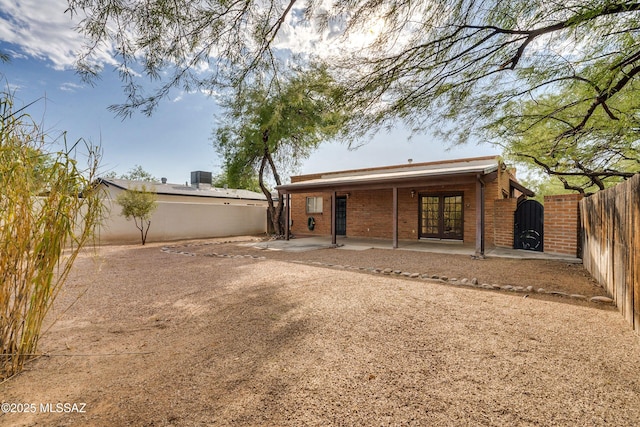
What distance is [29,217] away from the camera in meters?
1.97

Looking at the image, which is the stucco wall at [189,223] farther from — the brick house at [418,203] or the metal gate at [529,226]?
the metal gate at [529,226]

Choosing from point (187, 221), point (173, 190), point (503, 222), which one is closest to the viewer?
point (503, 222)

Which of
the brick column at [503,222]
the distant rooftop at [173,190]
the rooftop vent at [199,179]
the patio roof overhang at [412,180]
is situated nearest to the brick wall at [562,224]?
the brick column at [503,222]

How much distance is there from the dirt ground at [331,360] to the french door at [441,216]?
6.60 m

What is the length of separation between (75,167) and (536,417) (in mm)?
3559

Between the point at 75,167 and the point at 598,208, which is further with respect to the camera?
the point at 598,208

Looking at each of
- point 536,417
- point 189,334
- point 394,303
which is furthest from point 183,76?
point 536,417

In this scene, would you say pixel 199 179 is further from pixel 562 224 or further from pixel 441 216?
pixel 562 224

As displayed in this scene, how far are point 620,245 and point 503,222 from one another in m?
Result: 6.60

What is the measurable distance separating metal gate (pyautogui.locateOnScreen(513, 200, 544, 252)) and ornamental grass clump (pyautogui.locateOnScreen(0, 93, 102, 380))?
10.4 m

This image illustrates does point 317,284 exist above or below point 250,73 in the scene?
below

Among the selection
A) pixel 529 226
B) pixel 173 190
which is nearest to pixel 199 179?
pixel 173 190

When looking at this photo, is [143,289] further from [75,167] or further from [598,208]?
[598,208]

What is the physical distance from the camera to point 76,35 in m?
2.85
